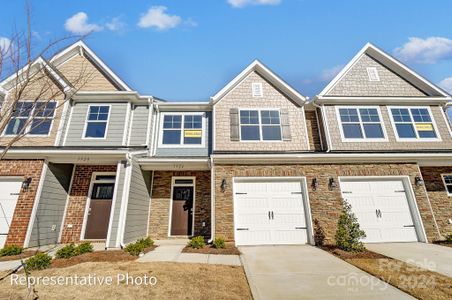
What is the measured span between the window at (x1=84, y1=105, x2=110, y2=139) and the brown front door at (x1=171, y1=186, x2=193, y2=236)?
4678 millimetres

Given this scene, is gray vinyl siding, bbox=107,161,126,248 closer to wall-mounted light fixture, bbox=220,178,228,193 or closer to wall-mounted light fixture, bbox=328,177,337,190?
wall-mounted light fixture, bbox=220,178,228,193

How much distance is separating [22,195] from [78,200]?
6.58ft

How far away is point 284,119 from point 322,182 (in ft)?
13.1

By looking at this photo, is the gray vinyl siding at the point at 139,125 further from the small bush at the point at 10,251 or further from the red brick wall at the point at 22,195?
the small bush at the point at 10,251

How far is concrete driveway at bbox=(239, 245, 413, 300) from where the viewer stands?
13.2 feet

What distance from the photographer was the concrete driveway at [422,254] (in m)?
5.55

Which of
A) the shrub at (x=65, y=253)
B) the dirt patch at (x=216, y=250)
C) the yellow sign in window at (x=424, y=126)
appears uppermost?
the yellow sign in window at (x=424, y=126)

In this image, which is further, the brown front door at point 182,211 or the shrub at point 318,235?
the brown front door at point 182,211

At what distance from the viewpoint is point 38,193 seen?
8289 millimetres

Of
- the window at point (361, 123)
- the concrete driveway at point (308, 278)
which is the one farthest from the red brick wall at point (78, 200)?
the window at point (361, 123)

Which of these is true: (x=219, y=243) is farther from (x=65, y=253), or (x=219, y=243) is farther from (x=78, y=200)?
(x=78, y=200)

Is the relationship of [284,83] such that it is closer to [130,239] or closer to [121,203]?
[121,203]

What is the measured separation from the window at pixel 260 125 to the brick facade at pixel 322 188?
90.8 inches

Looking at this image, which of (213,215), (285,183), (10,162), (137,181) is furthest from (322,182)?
(10,162)
